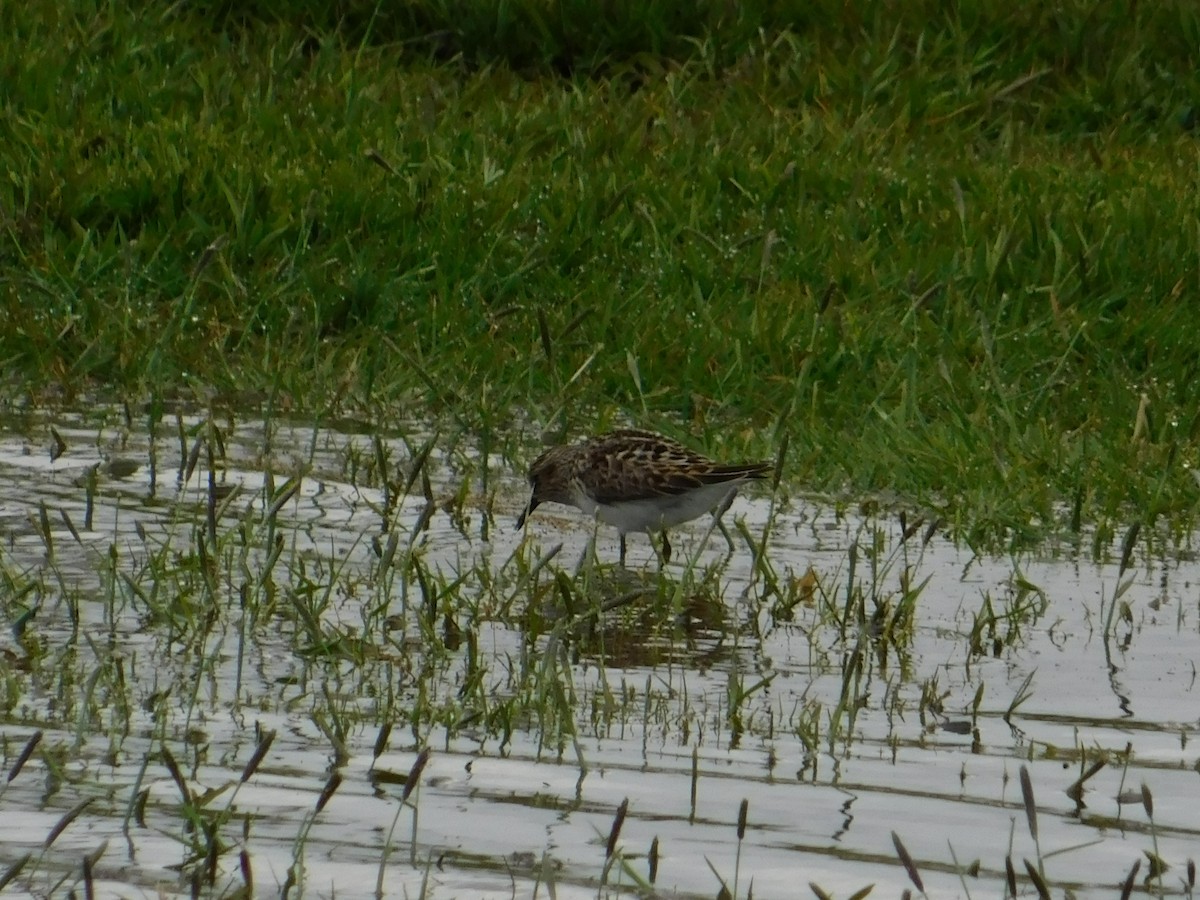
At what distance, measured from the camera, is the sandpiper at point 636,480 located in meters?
7.23

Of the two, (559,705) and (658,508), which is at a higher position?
(658,508)

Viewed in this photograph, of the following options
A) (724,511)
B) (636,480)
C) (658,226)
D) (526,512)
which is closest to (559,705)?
(724,511)

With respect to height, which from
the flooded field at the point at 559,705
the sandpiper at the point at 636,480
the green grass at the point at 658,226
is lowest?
the flooded field at the point at 559,705

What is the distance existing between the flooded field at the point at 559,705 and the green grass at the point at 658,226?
0.89 m

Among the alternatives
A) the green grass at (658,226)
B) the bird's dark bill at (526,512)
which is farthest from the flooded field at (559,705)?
the green grass at (658,226)

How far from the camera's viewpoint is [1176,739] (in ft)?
17.3

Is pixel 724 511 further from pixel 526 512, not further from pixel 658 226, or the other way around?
pixel 658 226

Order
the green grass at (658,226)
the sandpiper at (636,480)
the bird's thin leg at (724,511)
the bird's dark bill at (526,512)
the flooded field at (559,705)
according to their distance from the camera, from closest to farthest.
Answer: the flooded field at (559,705)
the bird's thin leg at (724,511)
the sandpiper at (636,480)
the bird's dark bill at (526,512)
the green grass at (658,226)

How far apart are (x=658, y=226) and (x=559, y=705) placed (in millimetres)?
5762

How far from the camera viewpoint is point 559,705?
489 cm

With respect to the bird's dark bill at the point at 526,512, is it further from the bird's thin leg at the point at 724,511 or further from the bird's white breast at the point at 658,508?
the bird's thin leg at the point at 724,511

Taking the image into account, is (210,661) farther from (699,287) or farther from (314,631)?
(699,287)

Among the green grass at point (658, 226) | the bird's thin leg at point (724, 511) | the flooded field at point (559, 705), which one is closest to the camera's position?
the flooded field at point (559, 705)

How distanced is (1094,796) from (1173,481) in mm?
3206
